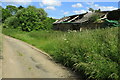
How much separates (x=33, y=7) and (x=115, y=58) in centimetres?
3233

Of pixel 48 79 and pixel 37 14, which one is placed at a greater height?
pixel 37 14

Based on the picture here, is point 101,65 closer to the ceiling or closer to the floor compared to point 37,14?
closer to the floor

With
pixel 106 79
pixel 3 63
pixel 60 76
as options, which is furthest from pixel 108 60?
pixel 3 63

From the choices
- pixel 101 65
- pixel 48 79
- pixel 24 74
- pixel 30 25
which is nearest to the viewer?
pixel 101 65

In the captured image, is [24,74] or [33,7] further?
[33,7]

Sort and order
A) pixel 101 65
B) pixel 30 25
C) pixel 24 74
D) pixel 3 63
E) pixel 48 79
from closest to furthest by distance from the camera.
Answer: pixel 101 65
pixel 48 79
pixel 24 74
pixel 3 63
pixel 30 25

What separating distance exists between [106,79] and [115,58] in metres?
0.77

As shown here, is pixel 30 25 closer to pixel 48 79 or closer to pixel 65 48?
pixel 65 48

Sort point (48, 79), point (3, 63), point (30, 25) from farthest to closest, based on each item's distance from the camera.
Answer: point (30, 25) < point (3, 63) < point (48, 79)

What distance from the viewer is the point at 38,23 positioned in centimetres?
3347

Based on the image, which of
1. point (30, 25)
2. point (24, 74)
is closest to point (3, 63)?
point (24, 74)

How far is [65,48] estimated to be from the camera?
9.65 m

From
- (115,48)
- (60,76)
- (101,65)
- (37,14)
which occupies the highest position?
(37,14)

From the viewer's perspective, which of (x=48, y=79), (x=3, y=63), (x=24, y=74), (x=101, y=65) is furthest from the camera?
(x=3, y=63)
